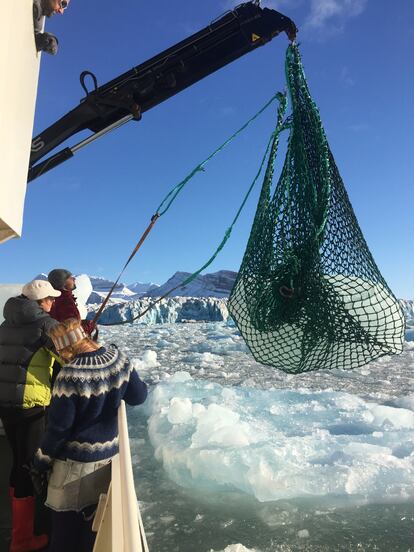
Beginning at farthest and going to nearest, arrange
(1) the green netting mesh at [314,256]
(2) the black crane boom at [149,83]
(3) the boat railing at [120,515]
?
(2) the black crane boom at [149,83]
(1) the green netting mesh at [314,256]
(3) the boat railing at [120,515]

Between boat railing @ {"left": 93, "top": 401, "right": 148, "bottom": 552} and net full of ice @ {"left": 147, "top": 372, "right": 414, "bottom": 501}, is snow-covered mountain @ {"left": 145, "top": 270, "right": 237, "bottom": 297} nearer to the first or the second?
net full of ice @ {"left": 147, "top": 372, "right": 414, "bottom": 501}

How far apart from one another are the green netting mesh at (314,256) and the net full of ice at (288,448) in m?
1.41

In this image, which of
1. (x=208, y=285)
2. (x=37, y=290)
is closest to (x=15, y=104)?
(x=37, y=290)

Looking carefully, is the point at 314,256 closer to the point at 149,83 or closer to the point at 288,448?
the point at 149,83

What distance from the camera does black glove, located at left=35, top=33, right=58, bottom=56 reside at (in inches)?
76.7

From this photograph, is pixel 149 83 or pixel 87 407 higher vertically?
pixel 149 83

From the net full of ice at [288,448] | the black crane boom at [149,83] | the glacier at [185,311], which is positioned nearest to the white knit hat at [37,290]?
the black crane boom at [149,83]

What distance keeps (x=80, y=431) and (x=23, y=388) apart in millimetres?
564

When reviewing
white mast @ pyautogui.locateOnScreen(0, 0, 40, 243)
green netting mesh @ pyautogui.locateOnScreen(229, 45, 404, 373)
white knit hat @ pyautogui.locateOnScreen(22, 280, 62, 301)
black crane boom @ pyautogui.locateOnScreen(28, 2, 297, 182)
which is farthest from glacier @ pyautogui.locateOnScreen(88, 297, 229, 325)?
white mast @ pyautogui.locateOnScreen(0, 0, 40, 243)

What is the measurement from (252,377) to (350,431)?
4567mm

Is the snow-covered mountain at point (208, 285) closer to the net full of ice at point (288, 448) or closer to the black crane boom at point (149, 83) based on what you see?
the net full of ice at point (288, 448)

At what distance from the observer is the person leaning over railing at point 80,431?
1.35m

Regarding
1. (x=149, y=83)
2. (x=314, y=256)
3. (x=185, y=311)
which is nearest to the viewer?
(x=314, y=256)

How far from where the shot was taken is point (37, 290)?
6.21 ft
